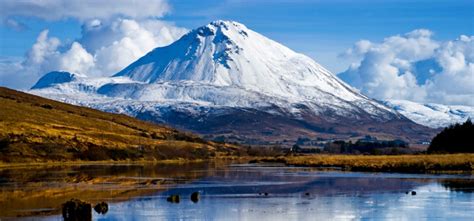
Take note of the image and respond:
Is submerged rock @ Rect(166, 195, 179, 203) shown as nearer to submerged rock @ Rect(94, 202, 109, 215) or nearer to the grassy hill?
submerged rock @ Rect(94, 202, 109, 215)

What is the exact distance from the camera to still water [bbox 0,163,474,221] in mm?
49812

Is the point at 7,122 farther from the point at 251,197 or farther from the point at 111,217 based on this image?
the point at 111,217

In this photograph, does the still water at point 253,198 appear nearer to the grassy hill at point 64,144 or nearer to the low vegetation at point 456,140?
the low vegetation at point 456,140

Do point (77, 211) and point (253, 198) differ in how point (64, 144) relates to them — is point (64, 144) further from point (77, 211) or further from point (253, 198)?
point (77, 211)

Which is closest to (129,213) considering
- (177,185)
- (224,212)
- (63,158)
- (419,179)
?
(224,212)

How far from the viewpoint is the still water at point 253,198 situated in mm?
49812

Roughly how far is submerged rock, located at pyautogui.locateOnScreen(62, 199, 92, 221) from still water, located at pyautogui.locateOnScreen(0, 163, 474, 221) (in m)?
1.57

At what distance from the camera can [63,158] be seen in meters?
149

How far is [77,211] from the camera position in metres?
46.5

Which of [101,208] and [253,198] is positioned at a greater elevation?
[253,198]

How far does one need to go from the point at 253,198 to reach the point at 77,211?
18.7m

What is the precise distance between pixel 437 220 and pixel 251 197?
19.4 m

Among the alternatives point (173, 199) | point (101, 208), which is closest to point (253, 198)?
point (173, 199)

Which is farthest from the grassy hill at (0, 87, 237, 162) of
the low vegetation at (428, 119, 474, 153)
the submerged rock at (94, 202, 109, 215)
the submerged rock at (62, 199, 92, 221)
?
the submerged rock at (62, 199, 92, 221)
